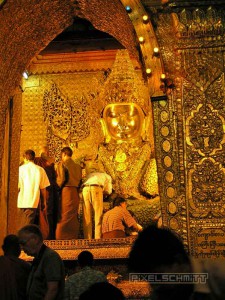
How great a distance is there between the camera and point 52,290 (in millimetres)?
5816

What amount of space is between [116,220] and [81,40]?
4820 mm

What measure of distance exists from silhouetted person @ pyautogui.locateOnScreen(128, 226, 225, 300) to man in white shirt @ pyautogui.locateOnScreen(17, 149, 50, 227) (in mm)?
9575

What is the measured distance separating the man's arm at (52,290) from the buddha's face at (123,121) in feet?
31.1

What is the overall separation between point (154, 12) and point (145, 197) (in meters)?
6.18

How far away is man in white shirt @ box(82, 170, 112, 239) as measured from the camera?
13.5m

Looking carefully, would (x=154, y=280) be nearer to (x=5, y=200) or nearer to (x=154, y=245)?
(x=154, y=245)

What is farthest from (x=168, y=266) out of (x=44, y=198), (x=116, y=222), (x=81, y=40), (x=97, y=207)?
(x=81, y=40)

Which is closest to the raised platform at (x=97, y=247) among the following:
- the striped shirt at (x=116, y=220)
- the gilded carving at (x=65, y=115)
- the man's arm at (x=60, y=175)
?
the striped shirt at (x=116, y=220)

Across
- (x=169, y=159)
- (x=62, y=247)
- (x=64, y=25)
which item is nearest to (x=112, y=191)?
(x=62, y=247)

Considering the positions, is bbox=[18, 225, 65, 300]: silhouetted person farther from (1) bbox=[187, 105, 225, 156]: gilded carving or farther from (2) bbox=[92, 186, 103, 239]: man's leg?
(2) bbox=[92, 186, 103, 239]: man's leg

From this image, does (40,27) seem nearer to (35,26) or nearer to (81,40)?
(35,26)

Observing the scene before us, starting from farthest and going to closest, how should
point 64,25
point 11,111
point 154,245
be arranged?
point 11,111 < point 64,25 < point 154,245

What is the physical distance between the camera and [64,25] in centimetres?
1126

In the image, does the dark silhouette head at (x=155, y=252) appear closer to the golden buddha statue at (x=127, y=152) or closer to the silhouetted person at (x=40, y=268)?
the silhouetted person at (x=40, y=268)
